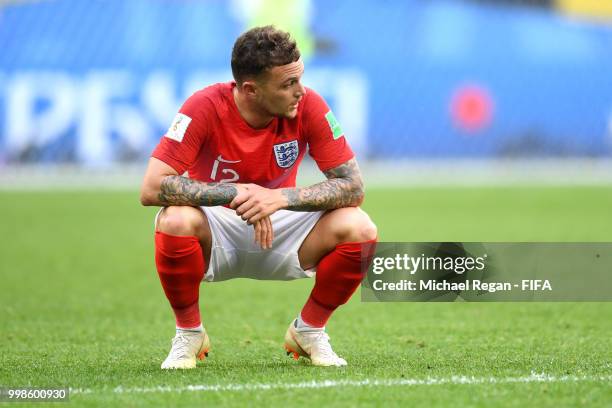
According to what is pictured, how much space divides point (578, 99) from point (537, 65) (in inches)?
47.2

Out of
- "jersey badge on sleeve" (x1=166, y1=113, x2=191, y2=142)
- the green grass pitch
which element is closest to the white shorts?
"jersey badge on sleeve" (x1=166, y1=113, x2=191, y2=142)

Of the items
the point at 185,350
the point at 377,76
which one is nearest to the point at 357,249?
the point at 185,350

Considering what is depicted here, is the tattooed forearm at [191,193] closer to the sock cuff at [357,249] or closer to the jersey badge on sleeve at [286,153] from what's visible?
the jersey badge on sleeve at [286,153]

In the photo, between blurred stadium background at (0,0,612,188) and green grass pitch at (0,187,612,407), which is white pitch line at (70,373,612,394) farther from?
blurred stadium background at (0,0,612,188)

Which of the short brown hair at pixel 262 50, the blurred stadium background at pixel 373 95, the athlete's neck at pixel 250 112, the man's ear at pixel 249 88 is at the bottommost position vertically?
the blurred stadium background at pixel 373 95

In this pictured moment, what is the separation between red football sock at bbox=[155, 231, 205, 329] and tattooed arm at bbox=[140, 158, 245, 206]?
0.55 feet

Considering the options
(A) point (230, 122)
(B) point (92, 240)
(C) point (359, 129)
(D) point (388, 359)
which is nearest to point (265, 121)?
(A) point (230, 122)

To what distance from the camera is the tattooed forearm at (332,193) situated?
5.17 metres

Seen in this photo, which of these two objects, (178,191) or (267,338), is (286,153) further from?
(267,338)

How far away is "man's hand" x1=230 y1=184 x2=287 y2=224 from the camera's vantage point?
199 inches

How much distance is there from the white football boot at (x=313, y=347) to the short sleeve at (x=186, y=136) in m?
1.00

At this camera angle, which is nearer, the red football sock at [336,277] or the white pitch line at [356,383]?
the white pitch line at [356,383]

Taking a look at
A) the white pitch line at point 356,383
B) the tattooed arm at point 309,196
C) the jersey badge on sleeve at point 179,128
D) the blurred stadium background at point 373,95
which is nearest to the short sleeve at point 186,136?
the jersey badge on sleeve at point 179,128

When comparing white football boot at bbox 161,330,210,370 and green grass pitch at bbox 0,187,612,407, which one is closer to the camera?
green grass pitch at bbox 0,187,612,407
